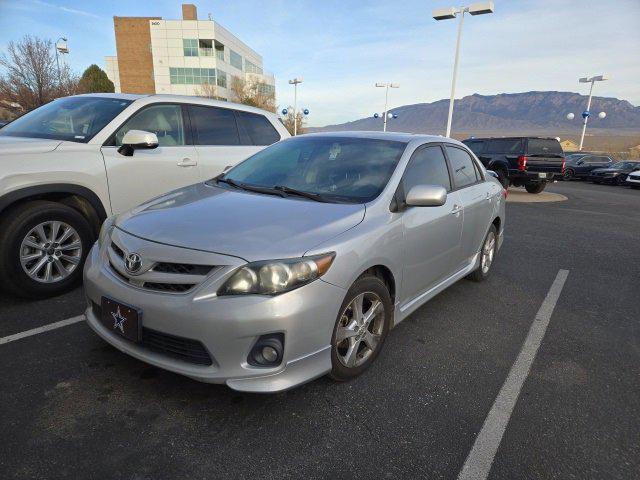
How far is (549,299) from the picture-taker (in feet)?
14.5

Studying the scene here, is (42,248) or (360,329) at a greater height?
(42,248)

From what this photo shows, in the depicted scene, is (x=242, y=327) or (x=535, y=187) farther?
(x=535, y=187)

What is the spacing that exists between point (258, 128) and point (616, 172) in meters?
22.4

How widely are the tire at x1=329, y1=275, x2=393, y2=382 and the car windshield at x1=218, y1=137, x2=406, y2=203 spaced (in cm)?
Answer: 63

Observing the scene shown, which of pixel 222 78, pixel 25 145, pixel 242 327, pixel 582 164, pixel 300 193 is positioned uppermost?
pixel 222 78

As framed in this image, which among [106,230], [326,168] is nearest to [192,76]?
[326,168]

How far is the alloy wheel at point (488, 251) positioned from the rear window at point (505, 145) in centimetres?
A: 1146

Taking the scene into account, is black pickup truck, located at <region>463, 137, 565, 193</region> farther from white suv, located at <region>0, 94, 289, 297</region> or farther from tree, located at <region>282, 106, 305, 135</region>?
tree, located at <region>282, 106, 305, 135</region>

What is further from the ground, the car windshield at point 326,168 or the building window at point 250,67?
the building window at point 250,67

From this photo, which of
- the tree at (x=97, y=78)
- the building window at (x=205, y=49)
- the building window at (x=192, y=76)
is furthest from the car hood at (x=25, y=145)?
the building window at (x=205, y=49)

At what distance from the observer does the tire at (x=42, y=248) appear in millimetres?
3404

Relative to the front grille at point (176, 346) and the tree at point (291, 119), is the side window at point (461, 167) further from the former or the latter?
the tree at point (291, 119)

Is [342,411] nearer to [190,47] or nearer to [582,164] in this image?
[582,164]

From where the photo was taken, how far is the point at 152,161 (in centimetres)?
432
